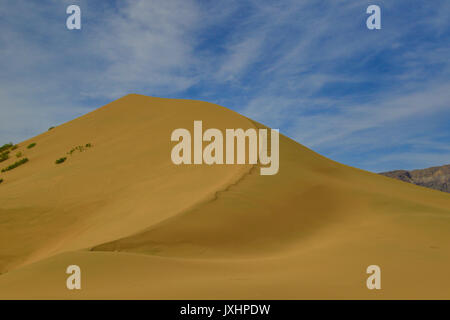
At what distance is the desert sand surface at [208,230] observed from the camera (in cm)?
493

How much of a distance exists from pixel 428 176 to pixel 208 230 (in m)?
81.4

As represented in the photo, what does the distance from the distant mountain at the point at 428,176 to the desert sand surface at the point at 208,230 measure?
66083 mm

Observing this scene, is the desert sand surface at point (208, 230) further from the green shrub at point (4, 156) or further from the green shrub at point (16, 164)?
the green shrub at point (4, 156)

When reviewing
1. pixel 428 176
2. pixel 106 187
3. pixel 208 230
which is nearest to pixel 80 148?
pixel 106 187

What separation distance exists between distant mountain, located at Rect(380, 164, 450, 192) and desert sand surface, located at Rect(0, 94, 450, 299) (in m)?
66.1

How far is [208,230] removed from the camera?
7.85m

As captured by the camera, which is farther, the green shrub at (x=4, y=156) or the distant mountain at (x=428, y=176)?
the distant mountain at (x=428, y=176)

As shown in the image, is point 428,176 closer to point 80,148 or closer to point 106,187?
point 80,148

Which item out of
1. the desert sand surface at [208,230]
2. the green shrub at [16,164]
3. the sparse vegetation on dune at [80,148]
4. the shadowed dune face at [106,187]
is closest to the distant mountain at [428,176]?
the desert sand surface at [208,230]

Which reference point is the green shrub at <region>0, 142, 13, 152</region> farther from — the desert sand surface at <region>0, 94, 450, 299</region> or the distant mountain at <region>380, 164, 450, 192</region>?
the distant mountain at <region>380, 164, 450, 192</region>

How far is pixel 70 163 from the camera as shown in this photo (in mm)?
16391

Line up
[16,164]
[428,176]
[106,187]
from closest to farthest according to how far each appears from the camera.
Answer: [106,187] → [16,164] → [428,176]
